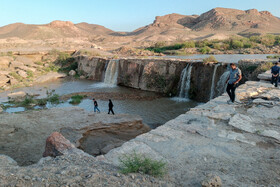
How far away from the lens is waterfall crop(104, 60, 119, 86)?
20175 mm

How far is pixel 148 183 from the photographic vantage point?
8.73 feet

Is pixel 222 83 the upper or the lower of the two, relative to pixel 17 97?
upper

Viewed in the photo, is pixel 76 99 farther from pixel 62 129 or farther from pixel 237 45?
pixel 237 45

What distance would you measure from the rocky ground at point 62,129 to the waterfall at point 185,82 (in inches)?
257

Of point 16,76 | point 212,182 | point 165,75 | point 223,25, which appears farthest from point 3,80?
point 223,25

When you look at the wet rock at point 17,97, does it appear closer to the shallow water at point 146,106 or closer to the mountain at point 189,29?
the shallow water at point 146,106

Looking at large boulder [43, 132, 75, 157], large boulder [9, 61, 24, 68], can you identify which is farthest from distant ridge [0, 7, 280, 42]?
large boulder [43, 132, 75, 157]

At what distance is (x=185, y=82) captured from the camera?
14914 mm

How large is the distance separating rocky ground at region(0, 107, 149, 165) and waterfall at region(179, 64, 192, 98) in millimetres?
6536

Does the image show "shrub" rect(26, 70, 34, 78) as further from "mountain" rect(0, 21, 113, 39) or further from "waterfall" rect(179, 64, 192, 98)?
"mountain" rect(0, 21, 113, 39)

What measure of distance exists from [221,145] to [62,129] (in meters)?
5.89

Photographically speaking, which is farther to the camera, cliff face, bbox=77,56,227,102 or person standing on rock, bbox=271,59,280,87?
cliff face, bbox=77,56,227,102

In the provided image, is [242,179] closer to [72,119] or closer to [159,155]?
[159,155]

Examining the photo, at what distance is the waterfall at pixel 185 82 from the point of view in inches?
582
